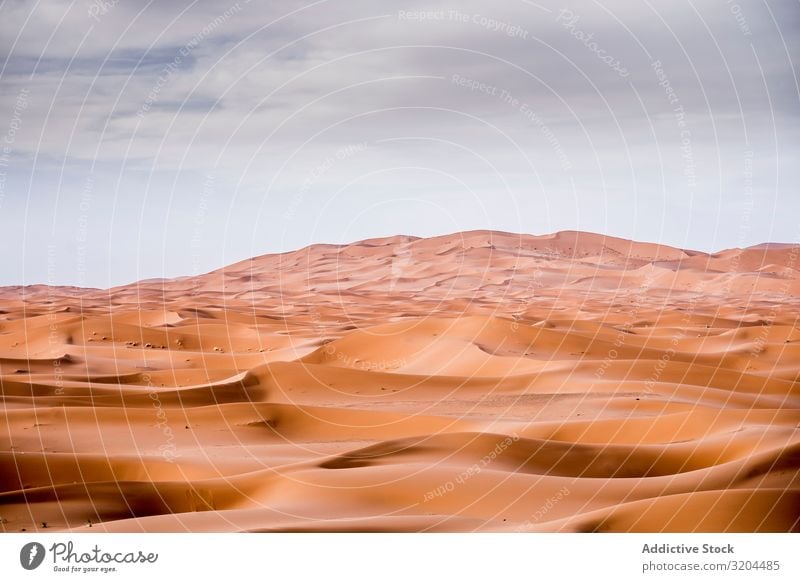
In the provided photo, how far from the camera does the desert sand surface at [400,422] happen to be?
294 inches

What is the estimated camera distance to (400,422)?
12.0 metres

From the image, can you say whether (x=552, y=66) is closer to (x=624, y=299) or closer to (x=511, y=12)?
(x=511, y=12)

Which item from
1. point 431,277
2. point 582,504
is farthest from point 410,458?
point 431,277

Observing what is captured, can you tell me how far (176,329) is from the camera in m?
23.0

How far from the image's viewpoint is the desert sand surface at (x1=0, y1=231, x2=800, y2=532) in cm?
746

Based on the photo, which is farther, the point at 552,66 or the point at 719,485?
the point at 552,66

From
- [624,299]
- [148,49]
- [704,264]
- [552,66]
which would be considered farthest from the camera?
[704,264]

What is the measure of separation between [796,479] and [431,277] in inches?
1613
